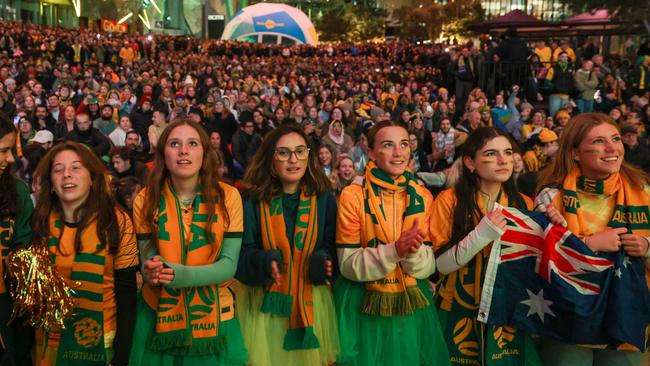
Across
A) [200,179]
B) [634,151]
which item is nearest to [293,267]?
[200,179]

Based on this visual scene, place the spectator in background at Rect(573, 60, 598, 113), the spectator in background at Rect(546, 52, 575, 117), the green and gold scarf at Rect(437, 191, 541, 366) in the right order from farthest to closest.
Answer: the spectator in background at Rect(546, 52, 575, 117) < the spectator in background at Rect(573, 60, 598, 113) < the green and gold scarf at Rect(437, 191, 541, 366)

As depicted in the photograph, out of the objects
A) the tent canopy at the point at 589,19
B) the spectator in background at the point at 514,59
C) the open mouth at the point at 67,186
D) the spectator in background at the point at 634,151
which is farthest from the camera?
the tent canopy at the point at 589,19

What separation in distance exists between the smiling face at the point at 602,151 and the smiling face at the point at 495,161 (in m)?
0.38

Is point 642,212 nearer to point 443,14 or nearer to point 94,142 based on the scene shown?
point 94,142

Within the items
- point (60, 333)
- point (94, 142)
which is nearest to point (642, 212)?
point (60, 333)

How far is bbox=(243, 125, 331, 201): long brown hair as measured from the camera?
12.1 ft

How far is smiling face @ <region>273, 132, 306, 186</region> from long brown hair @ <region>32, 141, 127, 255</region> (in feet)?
2.87

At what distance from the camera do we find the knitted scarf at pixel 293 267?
359 cm

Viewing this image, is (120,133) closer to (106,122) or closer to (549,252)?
(106,122)

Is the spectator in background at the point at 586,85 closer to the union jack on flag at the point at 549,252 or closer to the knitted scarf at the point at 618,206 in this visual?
the knitted scarf at the point at 618,206

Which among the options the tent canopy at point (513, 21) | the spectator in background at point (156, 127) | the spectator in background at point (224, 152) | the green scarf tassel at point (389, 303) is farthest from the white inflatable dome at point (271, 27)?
the green scarf tassel at point (389, 303)

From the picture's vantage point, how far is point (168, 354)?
3.32m

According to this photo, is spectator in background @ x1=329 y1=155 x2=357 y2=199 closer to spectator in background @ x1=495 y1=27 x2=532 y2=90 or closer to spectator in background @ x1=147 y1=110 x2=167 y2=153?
spectator in background @ x1=147 y1=110 x2=167 y2=153

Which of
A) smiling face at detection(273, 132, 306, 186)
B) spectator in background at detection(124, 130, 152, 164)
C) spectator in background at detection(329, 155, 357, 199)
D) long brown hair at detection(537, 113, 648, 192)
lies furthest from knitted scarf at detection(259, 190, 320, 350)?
spectator in background at detection(124, 130, 152, 164)
